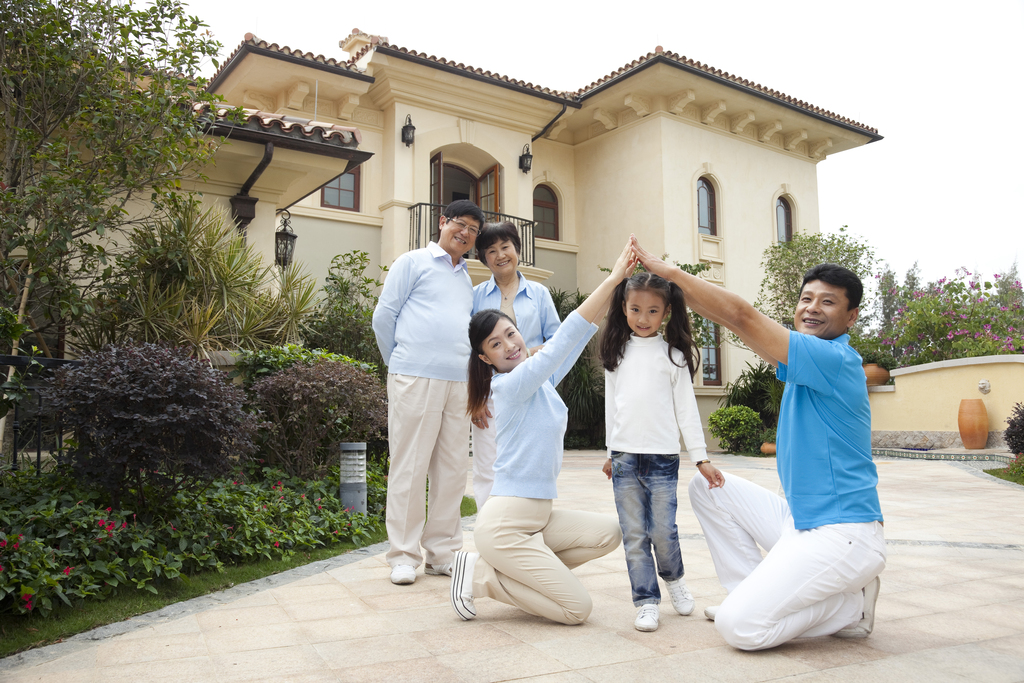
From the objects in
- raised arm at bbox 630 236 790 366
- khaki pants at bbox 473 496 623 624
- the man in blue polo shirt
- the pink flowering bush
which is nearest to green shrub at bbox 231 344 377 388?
khaki pants at bbox 473 496 623 624

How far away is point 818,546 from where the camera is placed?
8.03 feet

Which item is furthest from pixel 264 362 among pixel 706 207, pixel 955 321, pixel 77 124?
pixel 955 321

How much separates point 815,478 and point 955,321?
14.7 m

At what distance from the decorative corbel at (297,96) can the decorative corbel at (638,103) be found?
6524 mm

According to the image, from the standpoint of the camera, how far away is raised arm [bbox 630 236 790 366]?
2422 millimetres

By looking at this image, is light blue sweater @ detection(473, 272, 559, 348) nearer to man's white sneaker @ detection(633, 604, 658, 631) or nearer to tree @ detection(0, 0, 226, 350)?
man's white sneaker @ detection(633, 604, 658, 631)

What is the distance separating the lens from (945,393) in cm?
1345

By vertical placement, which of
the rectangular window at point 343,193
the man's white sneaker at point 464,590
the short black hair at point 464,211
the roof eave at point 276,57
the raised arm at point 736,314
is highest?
the roof eave at point 276,57

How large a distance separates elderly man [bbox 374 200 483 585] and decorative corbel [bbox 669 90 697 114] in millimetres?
12619

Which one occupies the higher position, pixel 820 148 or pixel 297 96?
pixel 820 148

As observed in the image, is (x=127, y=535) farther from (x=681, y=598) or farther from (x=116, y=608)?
(x=681, y=598)

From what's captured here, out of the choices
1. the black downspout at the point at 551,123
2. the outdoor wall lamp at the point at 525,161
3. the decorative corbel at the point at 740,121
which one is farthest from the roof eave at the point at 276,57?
the decorative corbel at the point at 740,121

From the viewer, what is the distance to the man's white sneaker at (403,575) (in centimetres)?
361

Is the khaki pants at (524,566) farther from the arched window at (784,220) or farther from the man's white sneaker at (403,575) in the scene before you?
the arched window at (784,220)
